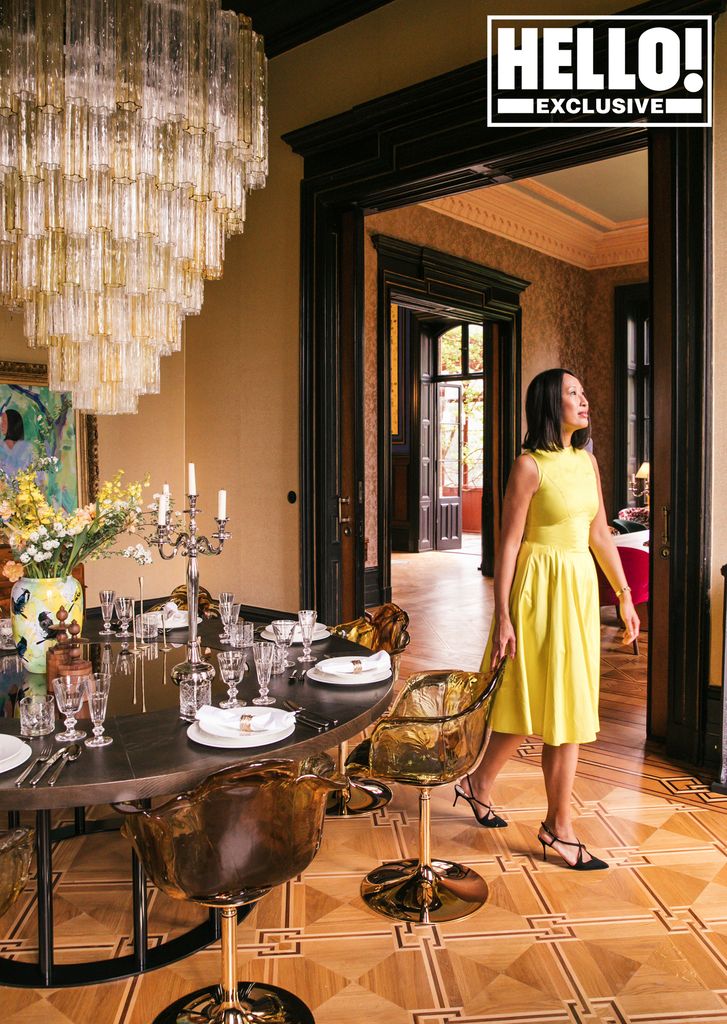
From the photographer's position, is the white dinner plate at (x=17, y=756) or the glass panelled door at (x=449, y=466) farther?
the glass panelled door at (x=449, y=466)

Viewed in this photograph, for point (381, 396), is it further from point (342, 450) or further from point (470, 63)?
point (470, 63)

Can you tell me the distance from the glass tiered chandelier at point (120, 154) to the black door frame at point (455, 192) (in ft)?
4.73

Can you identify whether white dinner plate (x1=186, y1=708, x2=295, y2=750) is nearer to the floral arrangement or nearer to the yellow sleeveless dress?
the floral arrangement

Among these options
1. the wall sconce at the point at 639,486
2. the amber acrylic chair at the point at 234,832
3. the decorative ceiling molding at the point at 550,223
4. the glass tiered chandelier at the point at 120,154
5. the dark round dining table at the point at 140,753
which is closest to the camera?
the amber acrylic chair at the point at 234,832

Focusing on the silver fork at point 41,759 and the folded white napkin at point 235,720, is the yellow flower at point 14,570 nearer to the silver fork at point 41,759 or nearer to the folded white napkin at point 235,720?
the silver fork at point 41,759

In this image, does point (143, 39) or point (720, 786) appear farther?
point (720, 786)

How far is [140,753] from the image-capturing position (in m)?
2.04

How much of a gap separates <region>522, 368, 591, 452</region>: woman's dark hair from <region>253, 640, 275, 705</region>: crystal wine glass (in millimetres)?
1218

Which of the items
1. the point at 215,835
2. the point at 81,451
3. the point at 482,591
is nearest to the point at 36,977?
the point at 215,835

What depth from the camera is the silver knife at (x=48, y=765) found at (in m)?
1.85

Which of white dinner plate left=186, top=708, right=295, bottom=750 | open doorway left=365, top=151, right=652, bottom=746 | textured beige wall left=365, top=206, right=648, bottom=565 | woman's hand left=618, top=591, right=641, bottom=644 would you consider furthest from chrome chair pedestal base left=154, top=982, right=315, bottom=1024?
textured beige wall left=365, top=206, right=648, bottom=565

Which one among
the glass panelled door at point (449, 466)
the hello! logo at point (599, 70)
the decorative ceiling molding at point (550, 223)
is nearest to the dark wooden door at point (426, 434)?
the glass panelled door at point (449, 466)

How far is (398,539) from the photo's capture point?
12.9m

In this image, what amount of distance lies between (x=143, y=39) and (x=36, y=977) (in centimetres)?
307
